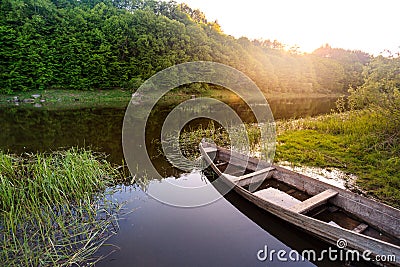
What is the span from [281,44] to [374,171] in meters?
83.9

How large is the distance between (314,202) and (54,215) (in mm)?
4379

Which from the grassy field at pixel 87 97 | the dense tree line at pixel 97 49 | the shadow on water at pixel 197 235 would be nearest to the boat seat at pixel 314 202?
the shadow on water at pixel 197 235

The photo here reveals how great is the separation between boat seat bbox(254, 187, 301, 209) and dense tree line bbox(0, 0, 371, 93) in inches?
844

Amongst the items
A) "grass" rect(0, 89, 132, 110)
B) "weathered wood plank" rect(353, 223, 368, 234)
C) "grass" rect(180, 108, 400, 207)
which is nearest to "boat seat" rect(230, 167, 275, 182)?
"grass" rect(180, 108, 400, 207)

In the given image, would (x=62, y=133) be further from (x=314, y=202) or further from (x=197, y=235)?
(x=314, y=202)

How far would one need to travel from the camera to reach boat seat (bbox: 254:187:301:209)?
5000mm

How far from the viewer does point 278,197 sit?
529 cm

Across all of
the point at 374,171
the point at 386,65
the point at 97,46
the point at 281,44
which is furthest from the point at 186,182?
the point at 281,44

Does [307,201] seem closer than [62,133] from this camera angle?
Yes

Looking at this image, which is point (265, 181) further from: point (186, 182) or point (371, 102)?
point (371, 102)

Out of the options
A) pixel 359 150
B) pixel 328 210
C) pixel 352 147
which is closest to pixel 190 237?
pixel 328 210

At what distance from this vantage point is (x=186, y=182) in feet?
21.5

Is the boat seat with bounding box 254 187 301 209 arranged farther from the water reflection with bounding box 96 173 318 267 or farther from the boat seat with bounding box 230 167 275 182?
the water reflection with bounding box 96 173 318 267

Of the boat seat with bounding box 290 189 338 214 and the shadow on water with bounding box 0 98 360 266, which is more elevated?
the boat seat with bounding box 290 189 338 214
